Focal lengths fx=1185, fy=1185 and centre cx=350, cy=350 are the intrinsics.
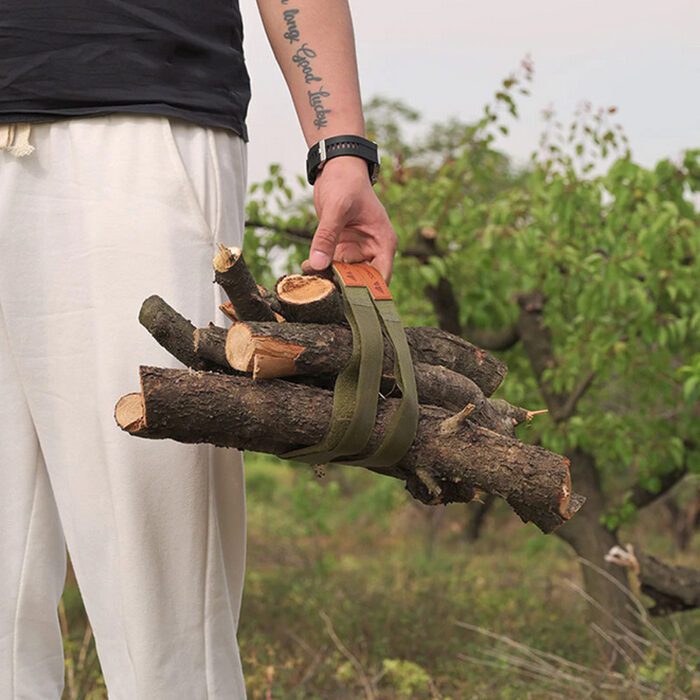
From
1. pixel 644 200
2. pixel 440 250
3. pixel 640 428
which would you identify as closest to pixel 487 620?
pixel 640 428

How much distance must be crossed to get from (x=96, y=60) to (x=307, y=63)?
1.22 ft

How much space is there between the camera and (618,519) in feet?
16.8

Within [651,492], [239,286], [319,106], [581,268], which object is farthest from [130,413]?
[651,492]

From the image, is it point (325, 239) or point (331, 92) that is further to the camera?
point (331, 92)

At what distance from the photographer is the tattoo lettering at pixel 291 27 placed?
1981mm

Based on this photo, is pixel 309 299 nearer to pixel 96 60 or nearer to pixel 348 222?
pixel 348 222

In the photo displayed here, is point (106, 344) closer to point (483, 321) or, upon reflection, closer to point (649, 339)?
point (649, 339)

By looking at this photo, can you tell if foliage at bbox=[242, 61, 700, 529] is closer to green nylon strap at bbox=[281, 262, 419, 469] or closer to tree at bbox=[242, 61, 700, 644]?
tree at bbox=[242, 61, 700, 644]

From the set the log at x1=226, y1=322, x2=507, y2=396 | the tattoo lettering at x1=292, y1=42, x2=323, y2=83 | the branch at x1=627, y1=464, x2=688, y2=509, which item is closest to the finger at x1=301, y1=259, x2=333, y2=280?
the log at x1=226, y1=322, x2=507, y2=396

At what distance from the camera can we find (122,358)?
1755mm

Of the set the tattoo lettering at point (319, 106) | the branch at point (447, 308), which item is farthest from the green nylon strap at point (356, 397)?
the branch at point (447, 308)

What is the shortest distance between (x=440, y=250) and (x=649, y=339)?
1.01 meters

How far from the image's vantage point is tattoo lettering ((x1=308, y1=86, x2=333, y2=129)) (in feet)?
6.41

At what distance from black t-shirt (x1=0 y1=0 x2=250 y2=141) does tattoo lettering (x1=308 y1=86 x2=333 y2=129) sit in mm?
210
